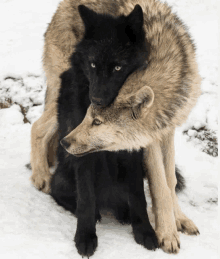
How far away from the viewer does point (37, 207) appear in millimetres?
3262

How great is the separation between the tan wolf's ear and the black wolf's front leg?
28.6 inches

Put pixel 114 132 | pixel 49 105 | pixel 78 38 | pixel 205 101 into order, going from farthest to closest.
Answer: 1. pixel 205 101
2. pixel 49 105
3. pixel 78 38
4. pixel 114 132

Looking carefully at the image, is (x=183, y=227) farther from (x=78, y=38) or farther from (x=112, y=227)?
(x=78, y=38)

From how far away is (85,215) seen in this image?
274cm

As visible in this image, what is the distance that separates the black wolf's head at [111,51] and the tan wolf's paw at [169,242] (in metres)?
1.32

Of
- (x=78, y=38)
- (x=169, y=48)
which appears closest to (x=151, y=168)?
(x=169, y=48)

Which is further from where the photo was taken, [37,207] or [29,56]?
[29,56]

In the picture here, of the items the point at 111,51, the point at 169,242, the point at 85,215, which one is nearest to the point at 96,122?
the point at 111,51

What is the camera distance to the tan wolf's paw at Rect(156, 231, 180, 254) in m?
2.74

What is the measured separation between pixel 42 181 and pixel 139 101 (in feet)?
6.44

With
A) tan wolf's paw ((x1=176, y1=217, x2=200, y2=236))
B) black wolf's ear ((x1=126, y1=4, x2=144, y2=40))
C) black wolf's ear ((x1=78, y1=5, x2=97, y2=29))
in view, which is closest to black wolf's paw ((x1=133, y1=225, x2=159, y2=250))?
tan wolf's paw ((x1=176, y1=217, x2=200, y2=236))

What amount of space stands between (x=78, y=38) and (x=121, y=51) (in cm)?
89

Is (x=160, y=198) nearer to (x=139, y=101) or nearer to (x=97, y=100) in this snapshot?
(x=139, y=101)

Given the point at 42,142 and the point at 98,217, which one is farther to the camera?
the point at 42,142
